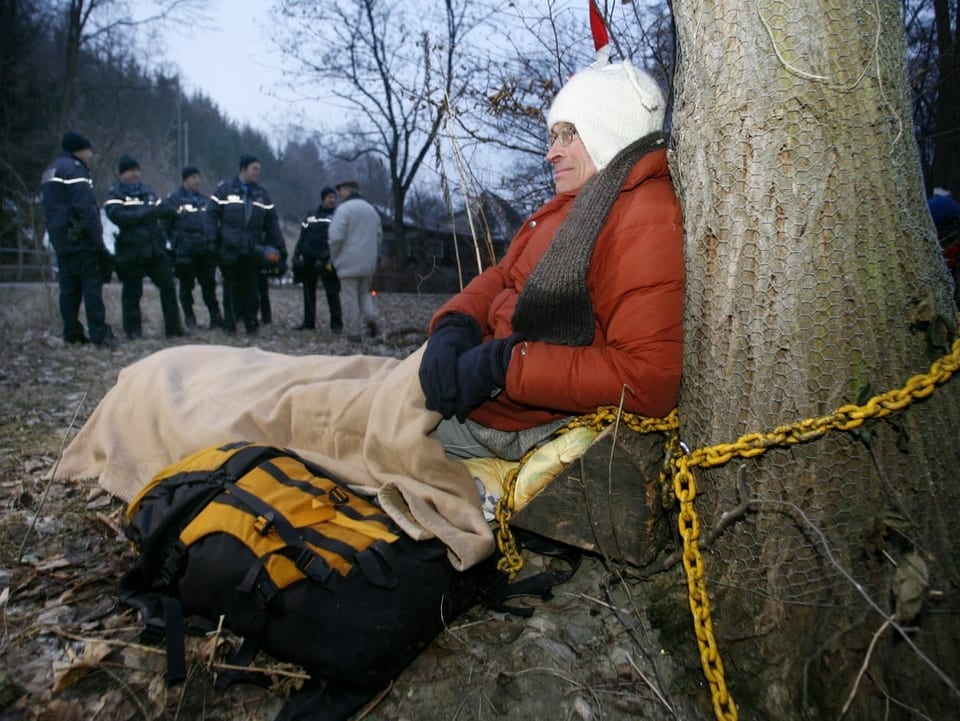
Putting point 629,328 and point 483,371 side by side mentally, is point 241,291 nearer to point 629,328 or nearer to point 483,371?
point 483,371

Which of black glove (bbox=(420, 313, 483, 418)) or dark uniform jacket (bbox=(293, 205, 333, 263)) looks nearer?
black glove (bbox=(420, 313, 483, 418))

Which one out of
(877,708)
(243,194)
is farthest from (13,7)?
(877,708)

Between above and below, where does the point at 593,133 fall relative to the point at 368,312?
above

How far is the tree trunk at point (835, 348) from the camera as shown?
1.51 metres

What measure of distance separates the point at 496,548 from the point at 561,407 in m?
0.54

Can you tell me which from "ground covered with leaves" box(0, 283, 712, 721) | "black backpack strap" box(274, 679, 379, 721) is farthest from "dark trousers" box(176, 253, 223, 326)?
"black backpack strap" box(274, 679, 379, 721)

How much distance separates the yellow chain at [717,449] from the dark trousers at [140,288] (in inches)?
300

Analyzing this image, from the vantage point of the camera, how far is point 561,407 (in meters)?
1.98

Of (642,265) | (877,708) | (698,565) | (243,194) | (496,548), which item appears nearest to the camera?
(877,708)

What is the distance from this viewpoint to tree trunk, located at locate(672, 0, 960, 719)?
4.95ft

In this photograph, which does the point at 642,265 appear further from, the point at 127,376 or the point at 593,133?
the point at 127,376

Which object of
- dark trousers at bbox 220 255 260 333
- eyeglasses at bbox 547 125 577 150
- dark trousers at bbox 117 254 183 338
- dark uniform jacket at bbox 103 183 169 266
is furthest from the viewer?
dark trousers at bbox 220 255 260 333

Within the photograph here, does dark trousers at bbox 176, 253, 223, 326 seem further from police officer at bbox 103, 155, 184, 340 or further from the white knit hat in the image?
the white knit hat

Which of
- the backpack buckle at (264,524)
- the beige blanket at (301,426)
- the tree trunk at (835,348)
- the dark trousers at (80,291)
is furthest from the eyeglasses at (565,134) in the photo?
the dark trousers at (80,291)
